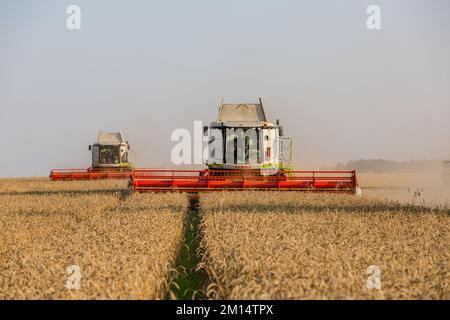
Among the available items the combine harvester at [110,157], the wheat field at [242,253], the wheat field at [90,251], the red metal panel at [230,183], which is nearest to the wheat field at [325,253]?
the wheat field at [242,253]

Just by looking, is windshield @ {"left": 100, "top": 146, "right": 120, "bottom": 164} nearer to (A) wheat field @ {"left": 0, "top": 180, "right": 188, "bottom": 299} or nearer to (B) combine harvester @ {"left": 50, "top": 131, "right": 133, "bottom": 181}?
(B) combine harvester @ {"left": 50, "top": 131, "right": 133, "bottom": 181}

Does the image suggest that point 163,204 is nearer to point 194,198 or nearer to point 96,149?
point 194,198

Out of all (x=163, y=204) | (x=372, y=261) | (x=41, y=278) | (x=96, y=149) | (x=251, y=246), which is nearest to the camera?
(x=41, y=278)

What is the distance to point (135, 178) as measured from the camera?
19.4 m

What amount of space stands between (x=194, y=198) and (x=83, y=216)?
565cm

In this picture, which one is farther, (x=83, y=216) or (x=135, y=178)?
(x=135, y=178)

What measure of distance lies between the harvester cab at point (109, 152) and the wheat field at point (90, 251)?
21068mm

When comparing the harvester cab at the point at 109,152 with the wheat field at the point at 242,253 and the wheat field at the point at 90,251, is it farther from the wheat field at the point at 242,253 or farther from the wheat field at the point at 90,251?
the wheat field at the point at 242,253

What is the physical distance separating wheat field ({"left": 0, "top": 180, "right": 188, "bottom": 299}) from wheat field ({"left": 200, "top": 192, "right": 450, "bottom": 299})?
710mm

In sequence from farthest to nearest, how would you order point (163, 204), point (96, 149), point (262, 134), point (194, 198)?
point (96, 149) < point (262, 134) < point (194, 198) < point (163, 204)

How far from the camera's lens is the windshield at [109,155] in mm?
36469

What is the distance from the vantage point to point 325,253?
278 inches

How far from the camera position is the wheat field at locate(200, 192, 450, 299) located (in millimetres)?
5301

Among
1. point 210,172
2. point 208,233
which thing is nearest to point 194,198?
point 210,172
